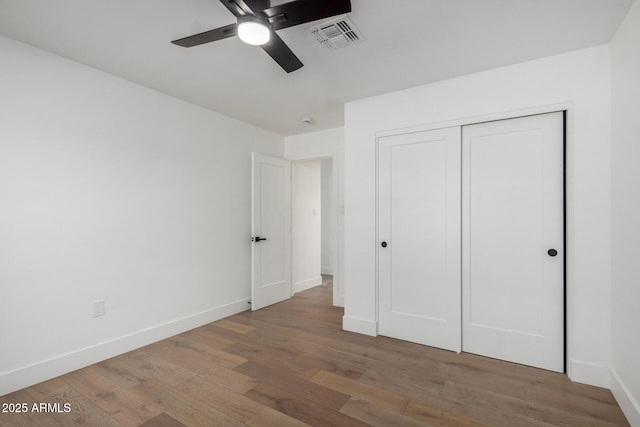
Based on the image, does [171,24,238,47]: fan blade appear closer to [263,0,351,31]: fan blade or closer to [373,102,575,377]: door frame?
[263,0,351,31]: fan blade

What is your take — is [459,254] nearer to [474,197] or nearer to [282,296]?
[474,197]

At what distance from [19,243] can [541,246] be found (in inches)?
160

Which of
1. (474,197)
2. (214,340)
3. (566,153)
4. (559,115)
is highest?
(559,115)

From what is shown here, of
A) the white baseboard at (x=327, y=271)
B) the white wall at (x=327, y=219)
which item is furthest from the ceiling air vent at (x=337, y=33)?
the white baseboard at (x=327, y=271)

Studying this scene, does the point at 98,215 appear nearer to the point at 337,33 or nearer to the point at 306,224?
the point at 337,33

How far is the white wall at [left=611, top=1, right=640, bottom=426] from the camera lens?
1801mm

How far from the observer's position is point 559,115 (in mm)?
2467

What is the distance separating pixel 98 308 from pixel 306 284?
3078 millimetres

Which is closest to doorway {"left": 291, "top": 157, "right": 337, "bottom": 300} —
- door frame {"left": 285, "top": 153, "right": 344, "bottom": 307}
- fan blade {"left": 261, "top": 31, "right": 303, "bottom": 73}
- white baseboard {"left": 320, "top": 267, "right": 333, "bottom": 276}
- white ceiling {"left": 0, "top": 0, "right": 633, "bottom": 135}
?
door frame {"left": 285, "top": 153, "right": 344, "bottom": 307}

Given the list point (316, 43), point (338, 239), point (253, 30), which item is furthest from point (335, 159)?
point (253, 30)

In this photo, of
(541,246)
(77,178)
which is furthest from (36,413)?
(541,246)

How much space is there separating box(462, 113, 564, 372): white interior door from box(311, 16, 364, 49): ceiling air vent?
1415mm

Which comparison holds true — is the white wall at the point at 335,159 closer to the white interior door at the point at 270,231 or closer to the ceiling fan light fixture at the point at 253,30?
the white interior door at the point at 270,231

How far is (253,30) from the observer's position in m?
1.66
